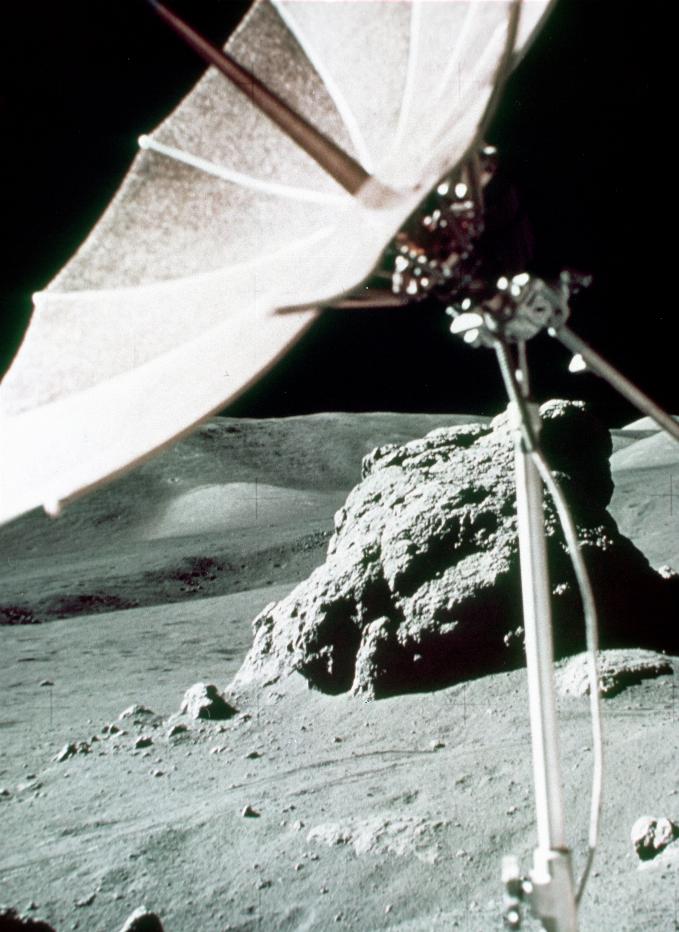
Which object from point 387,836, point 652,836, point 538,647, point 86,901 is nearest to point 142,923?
point 86,901

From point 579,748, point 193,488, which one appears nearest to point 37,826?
point 579,748

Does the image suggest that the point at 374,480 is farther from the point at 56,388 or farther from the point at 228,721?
the point at 56,388

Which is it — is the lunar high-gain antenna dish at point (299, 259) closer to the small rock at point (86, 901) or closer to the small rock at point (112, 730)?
the small rock at point (86, 901)

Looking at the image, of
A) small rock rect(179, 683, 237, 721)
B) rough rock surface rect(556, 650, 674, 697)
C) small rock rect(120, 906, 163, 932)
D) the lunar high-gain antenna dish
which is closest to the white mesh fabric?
the lunar high-gain antenna dish

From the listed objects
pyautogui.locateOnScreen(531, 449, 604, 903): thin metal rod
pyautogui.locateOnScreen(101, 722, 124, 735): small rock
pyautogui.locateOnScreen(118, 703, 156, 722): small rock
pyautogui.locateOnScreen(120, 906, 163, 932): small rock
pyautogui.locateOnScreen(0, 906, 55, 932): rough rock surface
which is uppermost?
pyautogui.locateOnScreen(531, 449, 604, 903): thin metal rod

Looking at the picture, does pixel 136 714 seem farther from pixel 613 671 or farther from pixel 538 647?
pixel 538 647

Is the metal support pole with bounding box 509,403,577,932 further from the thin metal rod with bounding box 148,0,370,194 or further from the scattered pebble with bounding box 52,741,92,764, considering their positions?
the scattered pebble with bounding box 52,741,92,764

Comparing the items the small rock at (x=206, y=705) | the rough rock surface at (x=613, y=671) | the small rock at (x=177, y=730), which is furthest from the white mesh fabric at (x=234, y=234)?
the small rock at (x=206, y=705)
